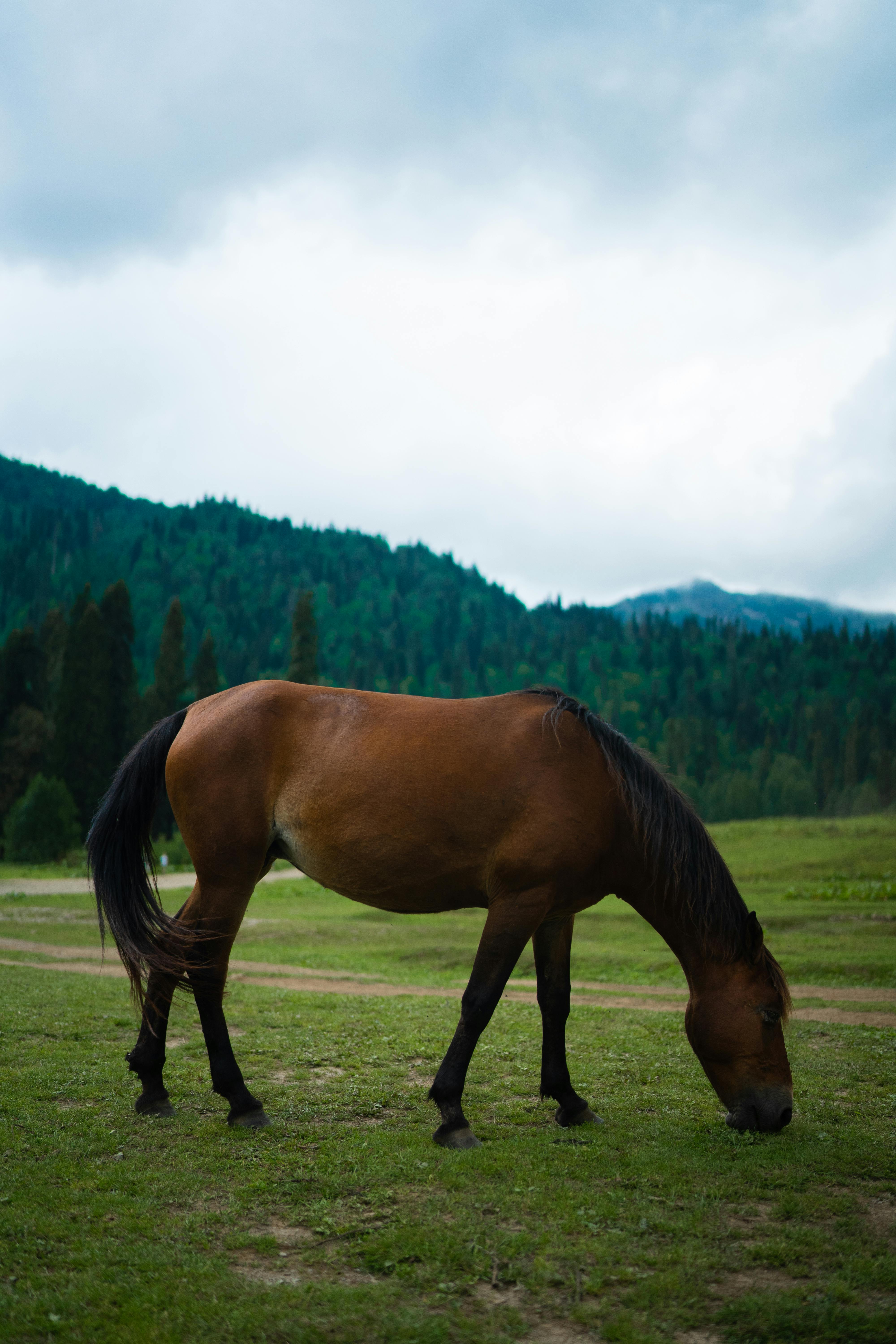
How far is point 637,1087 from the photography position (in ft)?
22.4

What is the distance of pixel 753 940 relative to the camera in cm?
577

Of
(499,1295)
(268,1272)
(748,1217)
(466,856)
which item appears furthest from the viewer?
(466,856)

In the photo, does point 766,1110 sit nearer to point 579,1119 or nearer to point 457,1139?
point 579,1119

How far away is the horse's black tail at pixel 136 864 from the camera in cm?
589

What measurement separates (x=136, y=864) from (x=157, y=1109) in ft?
5.25

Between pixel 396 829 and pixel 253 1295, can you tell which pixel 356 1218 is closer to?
pixel 253 1295

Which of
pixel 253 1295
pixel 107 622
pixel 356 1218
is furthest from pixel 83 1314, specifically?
pixel 107 622

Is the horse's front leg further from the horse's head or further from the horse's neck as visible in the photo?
the horse's head

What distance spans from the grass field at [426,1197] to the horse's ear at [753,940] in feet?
3.53

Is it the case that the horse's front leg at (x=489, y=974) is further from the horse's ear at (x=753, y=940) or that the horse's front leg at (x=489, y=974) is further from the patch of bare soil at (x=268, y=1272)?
the patch of bare soil at (x=268, y=1272)

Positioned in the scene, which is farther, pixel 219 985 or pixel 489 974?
pixel 219 985

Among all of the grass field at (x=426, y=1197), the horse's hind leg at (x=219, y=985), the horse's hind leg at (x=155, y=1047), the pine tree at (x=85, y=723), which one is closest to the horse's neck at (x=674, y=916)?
the grass field at (x=426, y=1197)

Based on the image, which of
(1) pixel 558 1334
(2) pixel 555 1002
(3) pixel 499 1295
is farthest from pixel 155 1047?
(1) pixel 558 1334

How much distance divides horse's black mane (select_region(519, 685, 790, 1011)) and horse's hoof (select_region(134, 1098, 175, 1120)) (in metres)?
3.55
